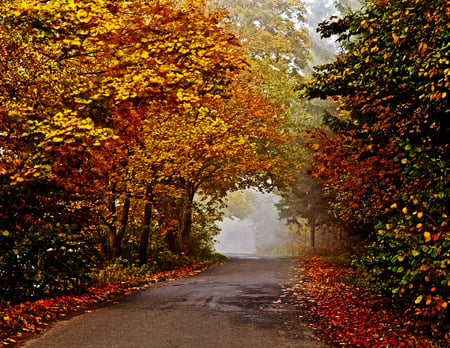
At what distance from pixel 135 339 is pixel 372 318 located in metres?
4.70

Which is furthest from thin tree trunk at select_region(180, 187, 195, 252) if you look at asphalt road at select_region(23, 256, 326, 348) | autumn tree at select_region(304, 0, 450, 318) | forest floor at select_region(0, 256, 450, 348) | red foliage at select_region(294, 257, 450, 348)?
autumn tree at select_region(304, 0, 450, 318)

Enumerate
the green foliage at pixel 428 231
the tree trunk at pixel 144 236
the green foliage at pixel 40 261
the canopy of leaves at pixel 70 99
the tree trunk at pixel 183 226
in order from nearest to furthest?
the green foliage at pixel 428 231, the canopy of leaves at pixel 70 99, the green foliage at pixel 40 261, the tree trunk at pixel 144 236, the tree trunk at pixel 183 226

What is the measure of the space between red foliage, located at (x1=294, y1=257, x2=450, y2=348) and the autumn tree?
455 mm

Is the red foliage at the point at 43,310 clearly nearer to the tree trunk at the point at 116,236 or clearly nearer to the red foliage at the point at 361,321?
the tree trunk at the point at 116,236

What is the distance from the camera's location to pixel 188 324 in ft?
27.2

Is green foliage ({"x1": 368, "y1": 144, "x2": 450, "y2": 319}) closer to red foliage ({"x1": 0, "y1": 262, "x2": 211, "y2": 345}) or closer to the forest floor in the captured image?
the forest floor

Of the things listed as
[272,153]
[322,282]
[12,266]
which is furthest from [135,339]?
[272,153]

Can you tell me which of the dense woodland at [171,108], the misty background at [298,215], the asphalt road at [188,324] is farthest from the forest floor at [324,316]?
the misty background at [298,215]

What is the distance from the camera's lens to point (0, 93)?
883 centimetres

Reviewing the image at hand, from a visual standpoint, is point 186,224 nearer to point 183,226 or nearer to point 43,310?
point 183,226

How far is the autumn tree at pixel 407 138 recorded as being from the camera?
5988 mm

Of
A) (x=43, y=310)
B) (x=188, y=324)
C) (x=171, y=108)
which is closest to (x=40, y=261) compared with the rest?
(x=43, y=310)

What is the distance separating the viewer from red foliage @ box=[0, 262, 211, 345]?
764cm

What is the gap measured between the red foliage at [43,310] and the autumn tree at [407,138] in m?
6.26
